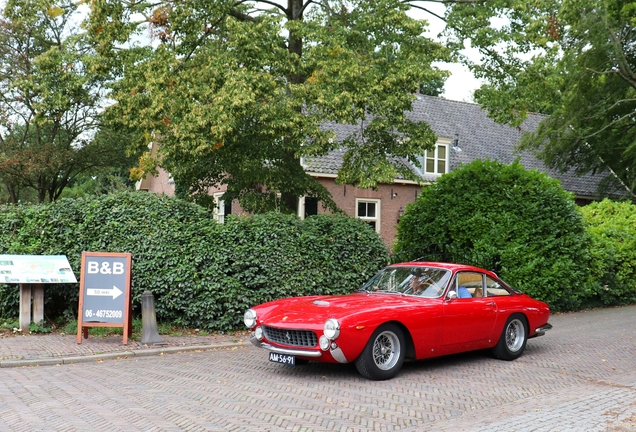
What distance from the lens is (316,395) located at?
6953 mm

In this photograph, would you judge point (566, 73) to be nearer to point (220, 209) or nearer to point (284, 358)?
point (220, 209)

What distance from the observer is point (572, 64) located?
22297 millimetres

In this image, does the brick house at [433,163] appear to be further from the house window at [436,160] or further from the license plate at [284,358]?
the license plate at [284,358]

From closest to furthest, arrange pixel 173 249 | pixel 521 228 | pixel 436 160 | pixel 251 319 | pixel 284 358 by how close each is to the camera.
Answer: pixel 284 358 < pixel 251 319 < pixel 173 249 < pixel 521 228 < pixel 436 160

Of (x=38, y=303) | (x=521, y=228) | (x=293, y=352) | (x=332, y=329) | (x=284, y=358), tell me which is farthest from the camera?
(x=521, y=228)

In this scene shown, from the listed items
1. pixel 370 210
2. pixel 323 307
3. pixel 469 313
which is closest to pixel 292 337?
pixel 323 307

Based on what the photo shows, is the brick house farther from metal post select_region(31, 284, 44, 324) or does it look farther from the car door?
the car door

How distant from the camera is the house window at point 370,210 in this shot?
25000 millimetres

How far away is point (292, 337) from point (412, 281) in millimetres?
2195

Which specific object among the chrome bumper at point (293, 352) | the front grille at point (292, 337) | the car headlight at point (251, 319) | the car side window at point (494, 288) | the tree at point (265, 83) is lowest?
the chrome bumper at point (293, 352)

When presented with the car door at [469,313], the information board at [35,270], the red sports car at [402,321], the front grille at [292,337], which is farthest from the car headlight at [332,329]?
the information board at [35,270]

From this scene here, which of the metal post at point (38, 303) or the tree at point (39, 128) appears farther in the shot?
the tree at point (39, 128)

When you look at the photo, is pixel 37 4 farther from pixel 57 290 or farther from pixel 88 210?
pixel 57 290

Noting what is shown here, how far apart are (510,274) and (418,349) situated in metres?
6.79
